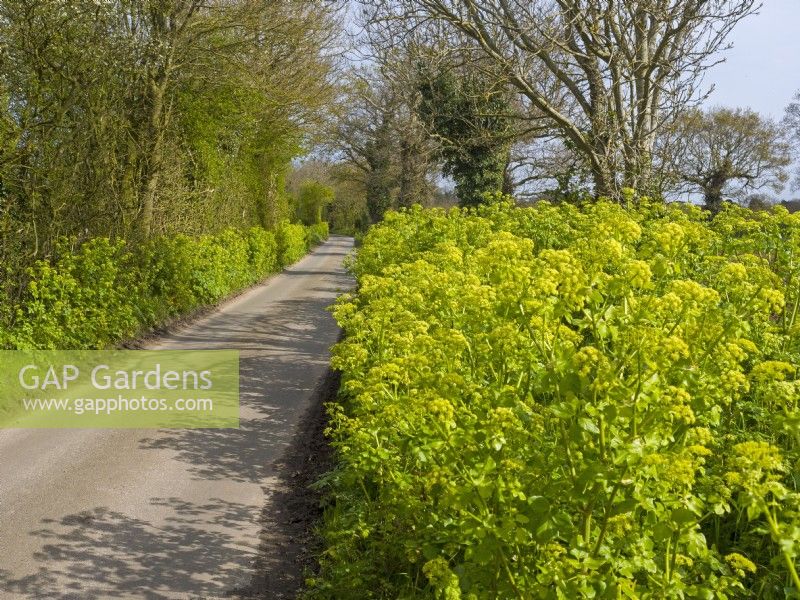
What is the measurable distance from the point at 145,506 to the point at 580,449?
448cm

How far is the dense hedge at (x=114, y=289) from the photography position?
30.6 feet

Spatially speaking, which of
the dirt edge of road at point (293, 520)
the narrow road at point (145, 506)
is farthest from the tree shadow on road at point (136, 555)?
the dirt edge of road at point (293, 520)

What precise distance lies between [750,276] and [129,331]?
32.8 ft

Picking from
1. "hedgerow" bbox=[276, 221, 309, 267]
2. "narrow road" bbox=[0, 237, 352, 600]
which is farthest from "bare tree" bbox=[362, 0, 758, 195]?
"hedgerow" bbox=[276, 221, 309, 267]

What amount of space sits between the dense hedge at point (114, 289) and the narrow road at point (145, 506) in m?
2.28

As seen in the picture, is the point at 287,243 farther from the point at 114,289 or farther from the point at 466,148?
the point at 114,289

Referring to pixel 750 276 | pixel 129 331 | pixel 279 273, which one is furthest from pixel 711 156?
pixel 750 276

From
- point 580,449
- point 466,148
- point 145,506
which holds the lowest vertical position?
point 145,506

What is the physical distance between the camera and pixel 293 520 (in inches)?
233

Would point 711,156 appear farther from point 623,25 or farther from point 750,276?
point 750,276

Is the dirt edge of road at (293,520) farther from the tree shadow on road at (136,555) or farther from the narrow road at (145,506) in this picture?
the tree shadow on road at (136,555)

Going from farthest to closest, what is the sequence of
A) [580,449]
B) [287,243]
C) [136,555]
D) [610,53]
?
[287,243]
[610,53]
[136,555]
[580,449]

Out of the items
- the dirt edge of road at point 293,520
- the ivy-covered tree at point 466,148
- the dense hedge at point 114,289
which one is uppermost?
the ivy-covered tree at point 466,148

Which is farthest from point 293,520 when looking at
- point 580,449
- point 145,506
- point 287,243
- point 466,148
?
point 287,243
